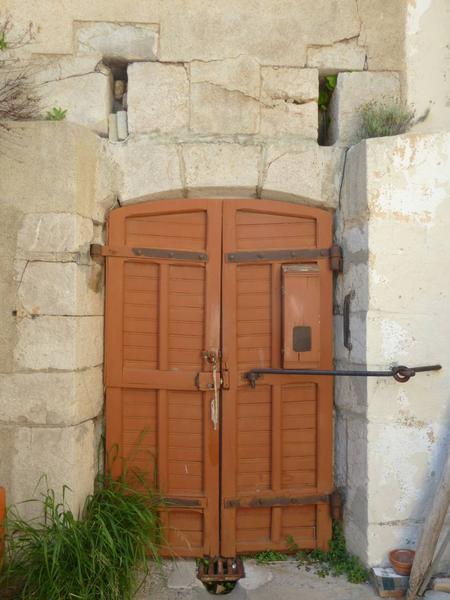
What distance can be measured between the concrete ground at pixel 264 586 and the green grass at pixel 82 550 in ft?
0.44

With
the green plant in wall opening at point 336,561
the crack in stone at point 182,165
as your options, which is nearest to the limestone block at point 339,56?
the crack in stone at point 182,165

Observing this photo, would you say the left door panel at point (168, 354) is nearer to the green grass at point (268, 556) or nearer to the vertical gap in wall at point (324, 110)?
the green grass at point (268, 556)

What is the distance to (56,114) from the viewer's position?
298 centimetres

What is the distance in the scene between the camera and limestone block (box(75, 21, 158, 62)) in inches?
120

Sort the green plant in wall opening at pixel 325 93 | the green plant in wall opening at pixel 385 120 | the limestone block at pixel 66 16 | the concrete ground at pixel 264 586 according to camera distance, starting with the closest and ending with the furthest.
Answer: the concrete ground at pixel 264 586
the green plant in wall opening at pixel 385 120
the limestone block at pixel 66 16
the green plant in wall opening at pixel 325 93

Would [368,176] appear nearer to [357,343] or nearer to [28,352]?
[357,343]

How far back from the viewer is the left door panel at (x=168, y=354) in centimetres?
299

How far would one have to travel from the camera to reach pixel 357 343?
283 centimetres

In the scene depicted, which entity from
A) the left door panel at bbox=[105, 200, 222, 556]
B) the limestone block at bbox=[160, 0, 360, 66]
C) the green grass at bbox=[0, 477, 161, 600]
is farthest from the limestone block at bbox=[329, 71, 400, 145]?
the green grass at bbox=[0, 477, 161, 600]

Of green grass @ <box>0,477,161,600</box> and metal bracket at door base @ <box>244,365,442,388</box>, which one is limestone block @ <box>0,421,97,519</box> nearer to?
green grass @ <box>0,477,161,600</box>

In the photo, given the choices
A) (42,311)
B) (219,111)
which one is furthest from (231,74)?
(42,311)

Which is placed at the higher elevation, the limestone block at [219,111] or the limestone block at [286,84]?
the limestone block at [286,84]

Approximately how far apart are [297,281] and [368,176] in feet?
2.16

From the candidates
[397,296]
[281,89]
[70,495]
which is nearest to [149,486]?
[70,495]
